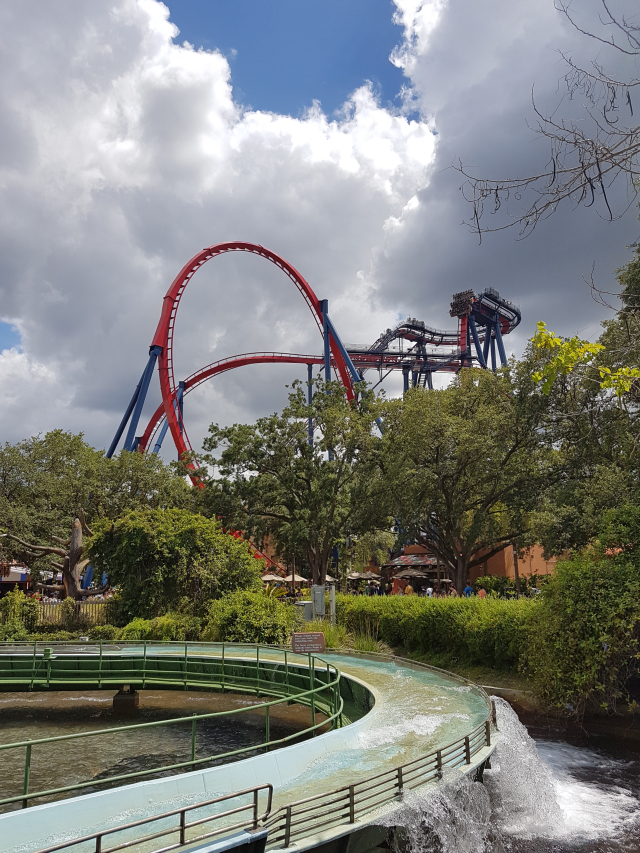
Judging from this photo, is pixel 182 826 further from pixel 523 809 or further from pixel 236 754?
pixel 523 809

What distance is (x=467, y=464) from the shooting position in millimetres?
24094

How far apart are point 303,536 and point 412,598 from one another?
982 cm

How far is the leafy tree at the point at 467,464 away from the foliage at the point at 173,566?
7437 millimetres

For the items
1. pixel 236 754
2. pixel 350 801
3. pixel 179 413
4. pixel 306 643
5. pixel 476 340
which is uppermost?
pixel 476 340

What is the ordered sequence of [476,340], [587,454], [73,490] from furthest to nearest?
1. [476,340]
2. [73,490]
3. [587,454]

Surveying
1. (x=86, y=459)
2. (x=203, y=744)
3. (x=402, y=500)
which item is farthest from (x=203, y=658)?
(x=86, y=459)

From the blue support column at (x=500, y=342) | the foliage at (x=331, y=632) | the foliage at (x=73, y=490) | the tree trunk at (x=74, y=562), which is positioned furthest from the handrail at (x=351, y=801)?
the blue support column at (x=500, y=342)

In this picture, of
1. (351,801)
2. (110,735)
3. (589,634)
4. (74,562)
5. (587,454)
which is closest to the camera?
(351,801)

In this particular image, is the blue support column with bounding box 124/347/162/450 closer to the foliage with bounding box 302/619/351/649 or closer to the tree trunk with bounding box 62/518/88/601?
the tree trunk with bounding box 62/518/88/601

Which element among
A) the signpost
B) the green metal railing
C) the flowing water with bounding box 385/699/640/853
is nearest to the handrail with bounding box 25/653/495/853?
the flowing water with bounding box 385/699/640/853

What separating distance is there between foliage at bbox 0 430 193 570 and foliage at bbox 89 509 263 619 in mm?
10914

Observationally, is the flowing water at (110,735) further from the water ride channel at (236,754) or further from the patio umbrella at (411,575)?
the patio umbrella at (411,575)

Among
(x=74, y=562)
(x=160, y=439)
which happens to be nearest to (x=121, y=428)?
(x=160, y=439)

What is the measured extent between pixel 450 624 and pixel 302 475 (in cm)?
1374
